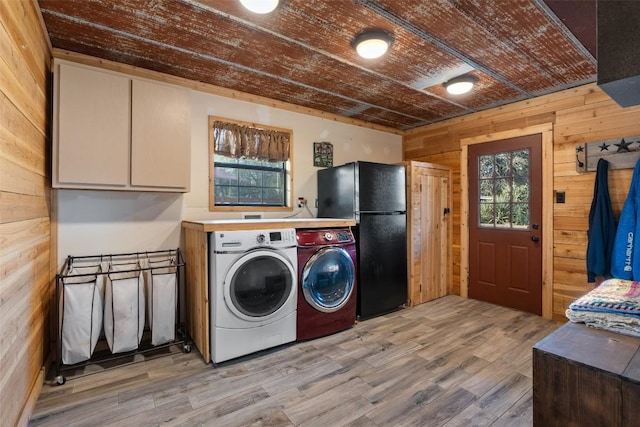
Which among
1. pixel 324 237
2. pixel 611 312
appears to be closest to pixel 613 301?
pixel 611 312

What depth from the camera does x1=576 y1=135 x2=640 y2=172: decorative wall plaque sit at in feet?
8.93

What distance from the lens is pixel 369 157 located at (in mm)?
4418

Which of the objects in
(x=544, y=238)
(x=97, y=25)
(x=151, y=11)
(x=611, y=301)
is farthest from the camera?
(x=544, y=238)

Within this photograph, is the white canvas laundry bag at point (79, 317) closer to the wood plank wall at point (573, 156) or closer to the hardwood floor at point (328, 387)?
the hardwood floor at point (328, 387)

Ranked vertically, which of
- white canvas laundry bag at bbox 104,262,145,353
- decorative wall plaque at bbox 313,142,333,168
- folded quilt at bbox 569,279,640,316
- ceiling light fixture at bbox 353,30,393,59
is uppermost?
ceiling light fixture at bbox 353,30,393,59

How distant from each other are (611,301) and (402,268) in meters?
2.11

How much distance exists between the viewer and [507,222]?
3.64 meters

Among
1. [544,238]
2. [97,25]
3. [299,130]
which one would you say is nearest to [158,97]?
[97,25]


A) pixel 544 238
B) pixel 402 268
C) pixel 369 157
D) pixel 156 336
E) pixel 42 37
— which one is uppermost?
pixel 42 37

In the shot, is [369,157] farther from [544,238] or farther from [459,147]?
[544,238]

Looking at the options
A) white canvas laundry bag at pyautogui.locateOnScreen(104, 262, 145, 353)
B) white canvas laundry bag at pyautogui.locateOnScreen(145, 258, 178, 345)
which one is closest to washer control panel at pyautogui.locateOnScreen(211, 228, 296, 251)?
white canvas laundry bag at pyautogui.locateOnScreen(145, 258, 178, 345)

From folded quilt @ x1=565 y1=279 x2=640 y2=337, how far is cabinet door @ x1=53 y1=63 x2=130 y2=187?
9.79ft

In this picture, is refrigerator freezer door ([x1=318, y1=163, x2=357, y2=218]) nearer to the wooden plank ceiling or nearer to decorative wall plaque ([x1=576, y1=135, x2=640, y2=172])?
the wooden plank ceiling

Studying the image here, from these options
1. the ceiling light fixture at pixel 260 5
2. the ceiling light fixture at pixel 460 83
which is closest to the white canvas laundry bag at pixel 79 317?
the ceiling light fixture at pixel 260 5
